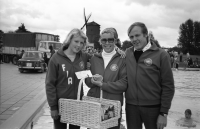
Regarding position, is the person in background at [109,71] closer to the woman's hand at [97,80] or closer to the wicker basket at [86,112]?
the woman's hand at [97,80]

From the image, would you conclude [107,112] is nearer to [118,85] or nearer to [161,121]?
[118,85]

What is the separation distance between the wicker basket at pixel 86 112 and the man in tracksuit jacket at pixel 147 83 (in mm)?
285

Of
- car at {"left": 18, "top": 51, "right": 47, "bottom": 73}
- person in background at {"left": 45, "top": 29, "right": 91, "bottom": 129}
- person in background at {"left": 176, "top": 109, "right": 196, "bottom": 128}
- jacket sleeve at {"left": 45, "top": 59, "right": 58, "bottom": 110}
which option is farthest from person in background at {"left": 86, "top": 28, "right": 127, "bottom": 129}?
car at {"left": 18, "top": 51, "right": 47, "bottom": 73}

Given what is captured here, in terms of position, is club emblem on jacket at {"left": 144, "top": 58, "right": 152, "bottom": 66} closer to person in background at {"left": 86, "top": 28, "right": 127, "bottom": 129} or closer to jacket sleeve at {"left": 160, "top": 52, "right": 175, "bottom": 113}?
jacket sleeve at {"left": 160, "top": 52, "right": 175, "bottom": 113}

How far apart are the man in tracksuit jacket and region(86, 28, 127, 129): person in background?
11 cm

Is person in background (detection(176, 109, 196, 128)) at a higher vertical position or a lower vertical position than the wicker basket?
lower

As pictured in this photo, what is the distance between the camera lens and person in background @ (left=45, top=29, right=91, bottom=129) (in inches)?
107

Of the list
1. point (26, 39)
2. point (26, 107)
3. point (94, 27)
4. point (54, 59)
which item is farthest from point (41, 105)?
point (94, 27)

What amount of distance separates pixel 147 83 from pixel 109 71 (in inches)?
19.8

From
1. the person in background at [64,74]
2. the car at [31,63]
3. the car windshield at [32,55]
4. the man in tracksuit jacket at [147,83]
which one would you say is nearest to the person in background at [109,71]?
the man in tracksuit jacket at [147,83]

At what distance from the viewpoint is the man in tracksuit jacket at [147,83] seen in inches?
100

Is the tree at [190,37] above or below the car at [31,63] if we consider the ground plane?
above

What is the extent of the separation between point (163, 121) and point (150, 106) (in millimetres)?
231

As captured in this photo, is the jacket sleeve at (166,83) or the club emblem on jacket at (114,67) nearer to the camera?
the jacket sleeve at (166,83)
